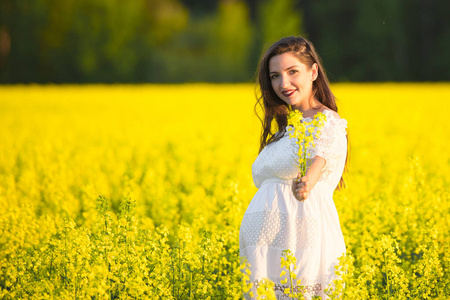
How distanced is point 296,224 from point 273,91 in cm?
76

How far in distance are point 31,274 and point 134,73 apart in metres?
39.2

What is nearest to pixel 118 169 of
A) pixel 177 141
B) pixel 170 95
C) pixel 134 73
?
pixel 177 141

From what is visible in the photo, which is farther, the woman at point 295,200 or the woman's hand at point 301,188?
the woman at point 295,200

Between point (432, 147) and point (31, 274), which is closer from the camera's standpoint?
point (31, 274)

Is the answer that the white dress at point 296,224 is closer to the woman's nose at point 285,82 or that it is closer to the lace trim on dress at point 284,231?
the lace trim on dress at point 284,231

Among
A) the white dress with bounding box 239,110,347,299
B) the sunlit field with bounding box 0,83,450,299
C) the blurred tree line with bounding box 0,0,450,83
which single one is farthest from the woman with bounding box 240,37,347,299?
the blurred tree line with bounding box 0,0,450,83

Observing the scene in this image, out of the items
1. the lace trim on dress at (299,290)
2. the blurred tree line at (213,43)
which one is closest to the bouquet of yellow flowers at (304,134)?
the lace trim on dress at (299,290)

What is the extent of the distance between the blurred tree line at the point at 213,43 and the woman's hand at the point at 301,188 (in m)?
37.3

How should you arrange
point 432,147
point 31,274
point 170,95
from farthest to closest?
point 170,95, point 432,147, point 31,274

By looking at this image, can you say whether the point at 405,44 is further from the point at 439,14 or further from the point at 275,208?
the point at 275,208

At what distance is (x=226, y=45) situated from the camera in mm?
Result: 44844

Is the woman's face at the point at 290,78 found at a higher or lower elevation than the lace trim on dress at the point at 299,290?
higher

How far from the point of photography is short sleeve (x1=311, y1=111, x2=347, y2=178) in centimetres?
289

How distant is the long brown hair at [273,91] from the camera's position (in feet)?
10.3
